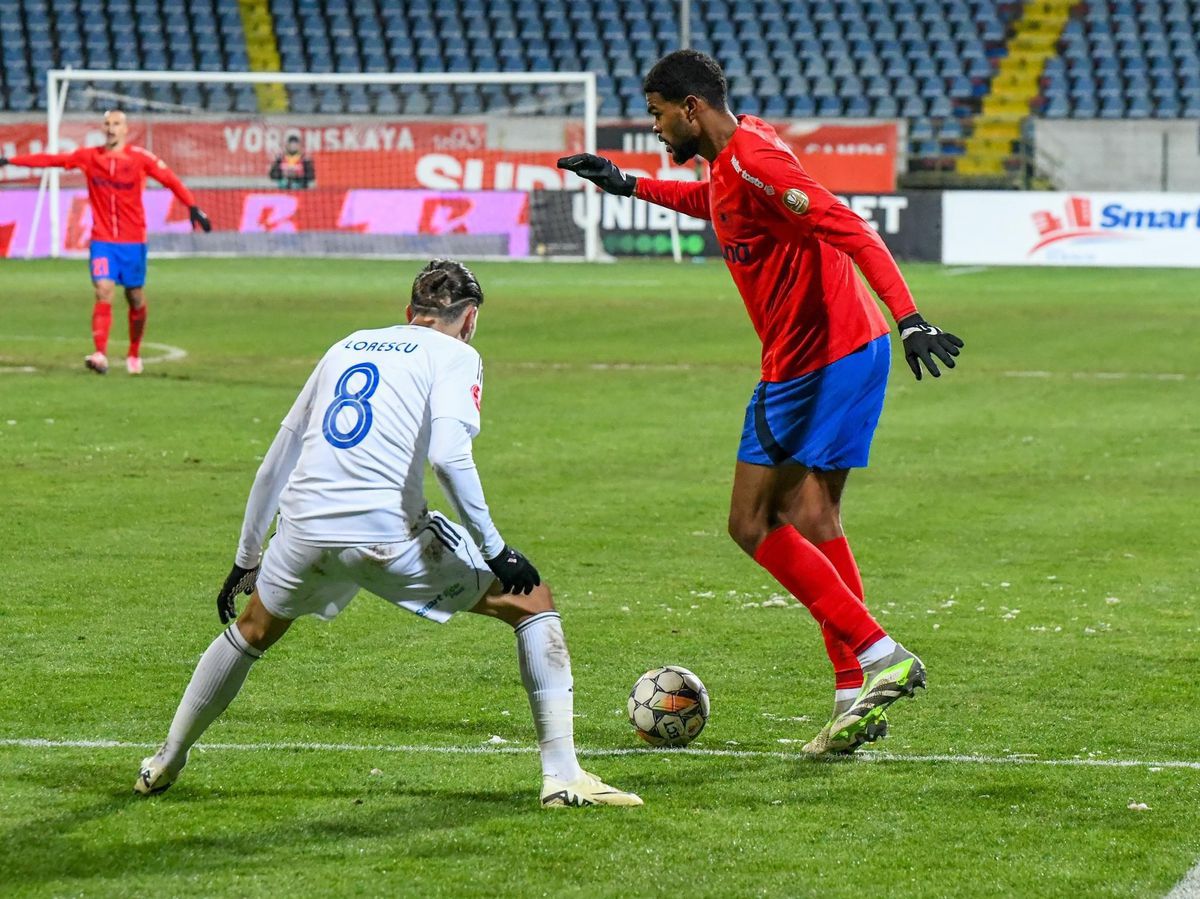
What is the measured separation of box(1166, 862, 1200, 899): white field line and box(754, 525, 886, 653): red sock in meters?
1.44

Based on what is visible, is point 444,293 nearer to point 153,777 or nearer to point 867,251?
point 867,251

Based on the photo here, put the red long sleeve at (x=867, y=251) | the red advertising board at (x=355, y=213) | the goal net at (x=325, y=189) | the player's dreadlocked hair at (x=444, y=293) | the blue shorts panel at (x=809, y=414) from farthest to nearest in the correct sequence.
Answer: the red advertising board at (x=355, y=213)
the goal net at (x=325, y=189)
the blue shorts panel at (x=809, y=414)
the red long sleeve at (x=867, y=251)
the player's dreadlocked hair at (x=444, y=293)

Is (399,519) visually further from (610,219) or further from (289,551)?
(610,219)

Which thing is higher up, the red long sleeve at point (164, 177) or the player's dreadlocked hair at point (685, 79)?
the player's dreadlocked hair at point (685, 79)

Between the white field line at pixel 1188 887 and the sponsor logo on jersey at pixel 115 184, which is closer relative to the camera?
the white field line at pixel 1188 887

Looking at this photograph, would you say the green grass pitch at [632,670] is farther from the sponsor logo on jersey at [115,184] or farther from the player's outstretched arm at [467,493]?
the sponsor logo on jersey at [115,184]

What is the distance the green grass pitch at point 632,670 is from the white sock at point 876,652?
263 millimetres

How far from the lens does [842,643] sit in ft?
19.1

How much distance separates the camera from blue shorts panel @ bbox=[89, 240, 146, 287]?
1625cm

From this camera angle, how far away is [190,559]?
857 cm

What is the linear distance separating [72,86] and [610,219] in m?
10.2

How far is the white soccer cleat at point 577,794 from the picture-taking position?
16.2 ft

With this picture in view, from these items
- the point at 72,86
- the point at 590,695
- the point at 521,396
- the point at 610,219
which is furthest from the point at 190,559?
the point at 72,86

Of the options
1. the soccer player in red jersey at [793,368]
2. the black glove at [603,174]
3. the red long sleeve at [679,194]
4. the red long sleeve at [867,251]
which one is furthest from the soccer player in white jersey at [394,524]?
the black glove at [603,174]
